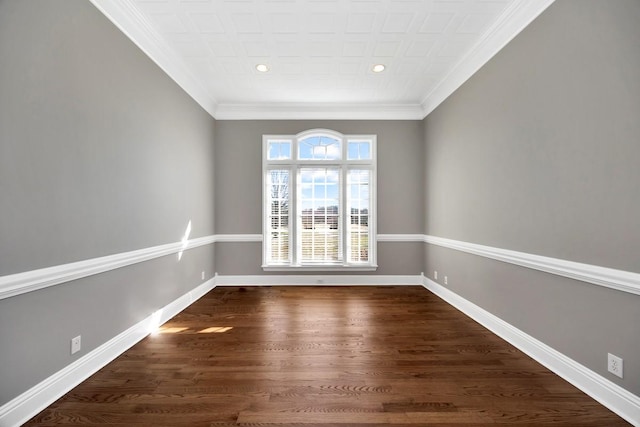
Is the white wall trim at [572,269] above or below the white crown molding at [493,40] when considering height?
below

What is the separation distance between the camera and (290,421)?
5.81 ft

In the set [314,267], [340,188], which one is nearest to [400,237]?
[340,188]

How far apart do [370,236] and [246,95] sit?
3.08 m

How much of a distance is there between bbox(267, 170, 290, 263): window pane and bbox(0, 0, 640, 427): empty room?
950mm

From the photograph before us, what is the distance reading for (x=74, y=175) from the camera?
2111 mm

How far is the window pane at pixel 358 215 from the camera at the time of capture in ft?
17.1

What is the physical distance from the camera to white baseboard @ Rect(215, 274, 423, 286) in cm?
513

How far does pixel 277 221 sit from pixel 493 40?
12.6 feet

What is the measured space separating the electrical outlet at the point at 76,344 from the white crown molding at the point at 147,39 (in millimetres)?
2532

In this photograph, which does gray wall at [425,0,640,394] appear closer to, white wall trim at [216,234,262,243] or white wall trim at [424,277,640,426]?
white wall trim at [424,277,640,426]

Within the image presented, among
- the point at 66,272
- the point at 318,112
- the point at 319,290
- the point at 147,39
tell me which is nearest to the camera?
the point at 66,272

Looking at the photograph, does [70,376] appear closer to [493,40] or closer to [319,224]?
[319,224]

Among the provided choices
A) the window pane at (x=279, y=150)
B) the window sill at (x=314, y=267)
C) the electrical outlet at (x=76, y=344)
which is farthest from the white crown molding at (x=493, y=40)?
the electrical outlet at (x=76, y=344)

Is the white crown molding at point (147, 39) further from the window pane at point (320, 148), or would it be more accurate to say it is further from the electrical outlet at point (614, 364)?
the electrical outlet at point (614, 364)
